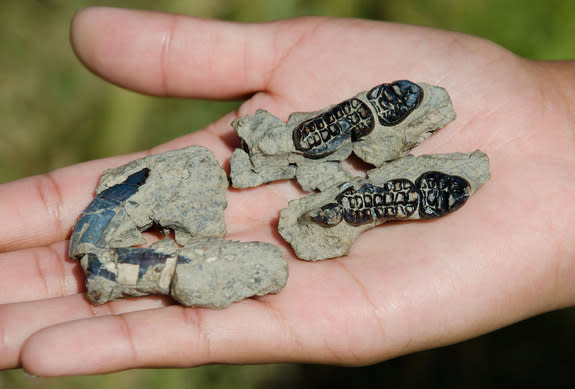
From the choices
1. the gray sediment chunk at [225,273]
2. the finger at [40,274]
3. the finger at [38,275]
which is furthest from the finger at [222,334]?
the finger at [38,275]

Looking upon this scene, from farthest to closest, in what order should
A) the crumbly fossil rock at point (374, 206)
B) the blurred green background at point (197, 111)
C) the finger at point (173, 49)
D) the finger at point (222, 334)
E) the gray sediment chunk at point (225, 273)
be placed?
the blurred green background at point (197, 111) → the finger at point (173, 49) → the crumbly fossil rock at point (374, 206) → the gray sediment chunk at point (225, 273) → the finger at point (222, 334)

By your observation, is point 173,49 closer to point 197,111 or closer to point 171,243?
point 171,243

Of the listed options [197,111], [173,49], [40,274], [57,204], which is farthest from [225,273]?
[197,111]

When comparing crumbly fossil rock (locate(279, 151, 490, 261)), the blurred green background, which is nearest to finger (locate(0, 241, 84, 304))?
crumbly fossil rock (locate(279, 151, 490, 261))

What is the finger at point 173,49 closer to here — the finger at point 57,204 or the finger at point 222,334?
the finger at point 57,204

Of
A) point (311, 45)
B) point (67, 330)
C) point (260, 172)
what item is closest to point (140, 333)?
point (67, 330)

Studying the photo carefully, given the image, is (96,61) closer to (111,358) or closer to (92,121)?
(92,121)
